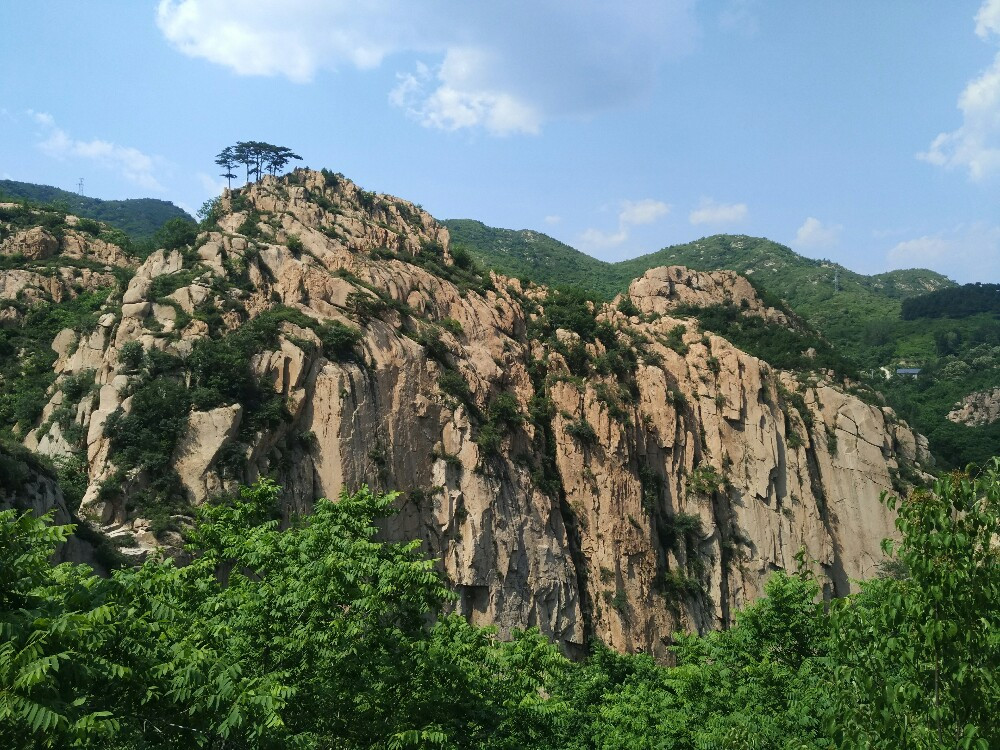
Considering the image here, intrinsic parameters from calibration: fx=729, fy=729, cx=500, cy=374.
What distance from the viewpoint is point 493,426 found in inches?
1455

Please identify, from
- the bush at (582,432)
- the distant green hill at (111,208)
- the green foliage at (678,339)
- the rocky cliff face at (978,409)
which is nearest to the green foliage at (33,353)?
the bush at (582,432)

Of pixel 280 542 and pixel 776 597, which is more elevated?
pixel 280 542

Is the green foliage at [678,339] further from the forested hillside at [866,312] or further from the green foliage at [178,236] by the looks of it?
the green foliage at [178,236]

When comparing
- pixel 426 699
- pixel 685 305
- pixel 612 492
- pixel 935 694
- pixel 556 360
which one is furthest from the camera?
pixel 685 305

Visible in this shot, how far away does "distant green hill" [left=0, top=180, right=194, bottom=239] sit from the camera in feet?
337

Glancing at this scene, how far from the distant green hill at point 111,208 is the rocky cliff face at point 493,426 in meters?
61.7

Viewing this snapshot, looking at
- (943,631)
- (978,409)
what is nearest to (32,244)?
(943,631)

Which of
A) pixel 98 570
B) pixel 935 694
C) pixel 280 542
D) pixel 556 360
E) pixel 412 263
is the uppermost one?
pixel 412 263

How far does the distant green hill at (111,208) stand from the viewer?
103 m

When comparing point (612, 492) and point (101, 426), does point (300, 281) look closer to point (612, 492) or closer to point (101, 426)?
point (101, 426)

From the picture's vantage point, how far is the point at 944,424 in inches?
2411

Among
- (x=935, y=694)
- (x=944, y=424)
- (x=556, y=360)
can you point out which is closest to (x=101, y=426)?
(x=556, y=360)

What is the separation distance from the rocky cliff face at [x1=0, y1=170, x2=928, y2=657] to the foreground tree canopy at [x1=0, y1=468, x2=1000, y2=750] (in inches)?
568

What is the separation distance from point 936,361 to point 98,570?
84.3 meters
